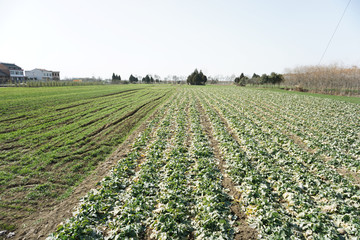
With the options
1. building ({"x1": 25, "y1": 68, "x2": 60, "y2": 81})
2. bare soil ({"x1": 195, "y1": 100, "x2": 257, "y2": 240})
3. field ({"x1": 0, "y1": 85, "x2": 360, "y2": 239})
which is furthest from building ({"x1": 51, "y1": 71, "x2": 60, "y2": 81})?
bare soil ({"x1": 195, "y1": 100, "x2": 257, "y2": 240})

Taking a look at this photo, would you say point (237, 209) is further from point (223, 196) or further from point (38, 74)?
point (38, 74)

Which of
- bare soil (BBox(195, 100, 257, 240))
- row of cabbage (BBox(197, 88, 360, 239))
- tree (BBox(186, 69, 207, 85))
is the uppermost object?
tree (BBox(186, 69, 207, 85))

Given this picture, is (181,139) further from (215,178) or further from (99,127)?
(99,127)

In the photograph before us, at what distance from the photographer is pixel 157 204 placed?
21.3 feet

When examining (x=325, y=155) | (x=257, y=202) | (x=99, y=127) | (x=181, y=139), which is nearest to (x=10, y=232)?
(x=257, y=202)

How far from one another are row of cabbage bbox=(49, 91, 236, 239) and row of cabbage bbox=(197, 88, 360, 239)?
0.87 metres

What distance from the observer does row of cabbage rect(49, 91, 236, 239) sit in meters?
5.24

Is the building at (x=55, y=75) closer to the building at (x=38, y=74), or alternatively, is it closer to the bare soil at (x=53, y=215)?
the building at (x=38, y=74)

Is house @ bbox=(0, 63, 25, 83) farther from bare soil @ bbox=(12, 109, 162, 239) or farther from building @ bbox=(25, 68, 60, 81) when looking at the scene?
bare soil @ bbox=(12, 109, 162, 239)

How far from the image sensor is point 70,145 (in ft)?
39.0

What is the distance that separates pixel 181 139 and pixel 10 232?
910 cm

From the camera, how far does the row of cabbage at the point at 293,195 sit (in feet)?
17.3

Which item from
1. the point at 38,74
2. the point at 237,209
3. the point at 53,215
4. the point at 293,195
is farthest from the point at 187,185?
the point at 38,74

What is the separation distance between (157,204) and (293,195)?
4750 mm
